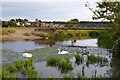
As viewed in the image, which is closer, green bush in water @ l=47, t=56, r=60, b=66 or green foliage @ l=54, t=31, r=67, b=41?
green bush in water @ l=47, t=56, r=60, b=66

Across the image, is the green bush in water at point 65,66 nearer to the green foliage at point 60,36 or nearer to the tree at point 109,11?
the tree at point 109,11

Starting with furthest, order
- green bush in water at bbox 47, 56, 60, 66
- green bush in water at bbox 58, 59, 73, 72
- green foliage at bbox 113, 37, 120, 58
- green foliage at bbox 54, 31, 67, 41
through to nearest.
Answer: green foliage at bbox 54, 31, 67, 41, green bush in water at bbox 47, 56, 60, 66, green bush in water at bbox 58, 59, 73, 72, green foliage at bbox 113, 37, 120, 58

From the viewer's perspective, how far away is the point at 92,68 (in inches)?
519

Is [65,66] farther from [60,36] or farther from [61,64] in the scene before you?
[60,36]

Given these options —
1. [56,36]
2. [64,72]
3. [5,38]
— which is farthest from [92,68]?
[56,36]

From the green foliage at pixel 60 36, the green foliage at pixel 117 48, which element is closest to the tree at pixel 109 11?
the green foliage at pixel 117 48

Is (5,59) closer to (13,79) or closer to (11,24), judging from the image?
(13,79)

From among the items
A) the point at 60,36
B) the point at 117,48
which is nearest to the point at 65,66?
the point at 117,48

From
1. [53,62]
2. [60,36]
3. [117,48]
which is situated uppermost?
[117,48]

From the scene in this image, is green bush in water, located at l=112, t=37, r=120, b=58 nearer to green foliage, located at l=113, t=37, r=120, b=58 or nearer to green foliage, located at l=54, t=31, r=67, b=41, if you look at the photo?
green foliage, located at l=113, t=37, r=120, b=58

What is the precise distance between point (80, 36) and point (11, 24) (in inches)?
371

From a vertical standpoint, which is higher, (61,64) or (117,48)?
(117,48)

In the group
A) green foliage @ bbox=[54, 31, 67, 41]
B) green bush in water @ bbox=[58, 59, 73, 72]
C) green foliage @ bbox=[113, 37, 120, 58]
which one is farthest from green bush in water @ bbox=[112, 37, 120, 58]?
green foliage @ bbox=[54, 31, 67, 41]

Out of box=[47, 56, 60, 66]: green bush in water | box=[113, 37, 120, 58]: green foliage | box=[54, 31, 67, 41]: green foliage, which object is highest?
box=[113, 37, 120, 58]: green foliage
